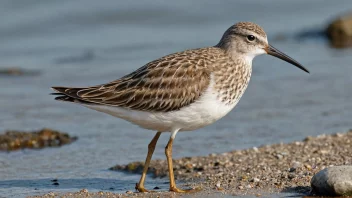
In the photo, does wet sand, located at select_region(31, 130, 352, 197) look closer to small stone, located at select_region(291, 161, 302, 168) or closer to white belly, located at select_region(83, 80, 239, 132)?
small stone, located at select_region(291, 161, 302, 168)

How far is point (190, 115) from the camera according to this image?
841 cm

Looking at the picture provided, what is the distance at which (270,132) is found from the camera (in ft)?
38.5

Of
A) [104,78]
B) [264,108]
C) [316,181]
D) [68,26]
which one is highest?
[68,26]

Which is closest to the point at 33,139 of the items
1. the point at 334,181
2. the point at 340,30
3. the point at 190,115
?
the point at 190,115

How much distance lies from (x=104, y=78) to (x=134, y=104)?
7.07m

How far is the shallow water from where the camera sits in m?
10.5

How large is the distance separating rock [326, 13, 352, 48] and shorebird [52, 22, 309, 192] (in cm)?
997

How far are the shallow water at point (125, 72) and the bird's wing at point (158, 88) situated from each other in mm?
1174

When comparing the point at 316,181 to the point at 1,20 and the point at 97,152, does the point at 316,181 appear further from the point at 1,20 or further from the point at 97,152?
the point at 1,20

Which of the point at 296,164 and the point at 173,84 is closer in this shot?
the point at 173,84

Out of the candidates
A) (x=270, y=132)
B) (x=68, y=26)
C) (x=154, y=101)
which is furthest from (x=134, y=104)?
(x=68, y=26)

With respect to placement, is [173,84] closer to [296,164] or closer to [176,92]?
[176,92]

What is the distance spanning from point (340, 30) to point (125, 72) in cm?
609

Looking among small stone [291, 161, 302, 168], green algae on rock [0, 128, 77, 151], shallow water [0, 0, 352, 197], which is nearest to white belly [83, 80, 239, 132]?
shallow water [0, 0, 352, 197]
